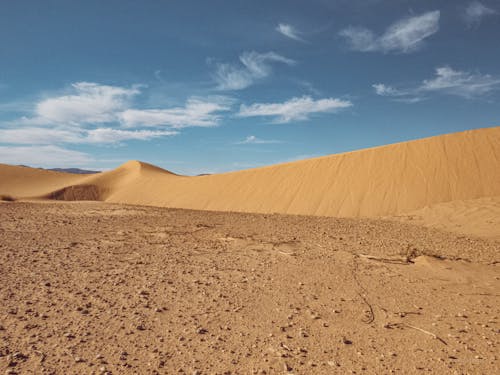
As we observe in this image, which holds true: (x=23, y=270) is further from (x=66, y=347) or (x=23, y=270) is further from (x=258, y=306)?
(x=258, y=306)

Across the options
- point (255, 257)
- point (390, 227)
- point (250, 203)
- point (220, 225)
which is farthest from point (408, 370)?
point (250, 203)

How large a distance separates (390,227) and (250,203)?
46.1 ft

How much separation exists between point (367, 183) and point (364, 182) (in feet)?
0.88

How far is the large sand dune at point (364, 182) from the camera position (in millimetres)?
16281

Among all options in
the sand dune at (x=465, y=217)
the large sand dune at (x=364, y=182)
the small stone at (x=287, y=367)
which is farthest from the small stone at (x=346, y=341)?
the large sand dune at (x=364, y=182)

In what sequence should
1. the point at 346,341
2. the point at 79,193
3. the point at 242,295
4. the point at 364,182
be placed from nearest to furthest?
the point at 346,341 → the point at 242,295 → the point at 364,182 → the point at 79,193

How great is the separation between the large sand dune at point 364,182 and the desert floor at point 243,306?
1047 centimetres

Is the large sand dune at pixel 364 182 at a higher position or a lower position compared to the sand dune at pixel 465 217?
higher

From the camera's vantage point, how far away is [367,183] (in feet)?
61.7

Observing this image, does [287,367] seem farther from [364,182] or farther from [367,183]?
[364,182]

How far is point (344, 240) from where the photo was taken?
704cm

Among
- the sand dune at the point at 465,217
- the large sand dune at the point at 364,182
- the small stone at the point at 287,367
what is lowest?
the small stone at the point at 287,367

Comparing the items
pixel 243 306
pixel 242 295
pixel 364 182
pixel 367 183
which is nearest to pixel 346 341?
pixel 243 306

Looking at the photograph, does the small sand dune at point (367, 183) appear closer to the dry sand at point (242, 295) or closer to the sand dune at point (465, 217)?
the sand dune at point (465, 217)
